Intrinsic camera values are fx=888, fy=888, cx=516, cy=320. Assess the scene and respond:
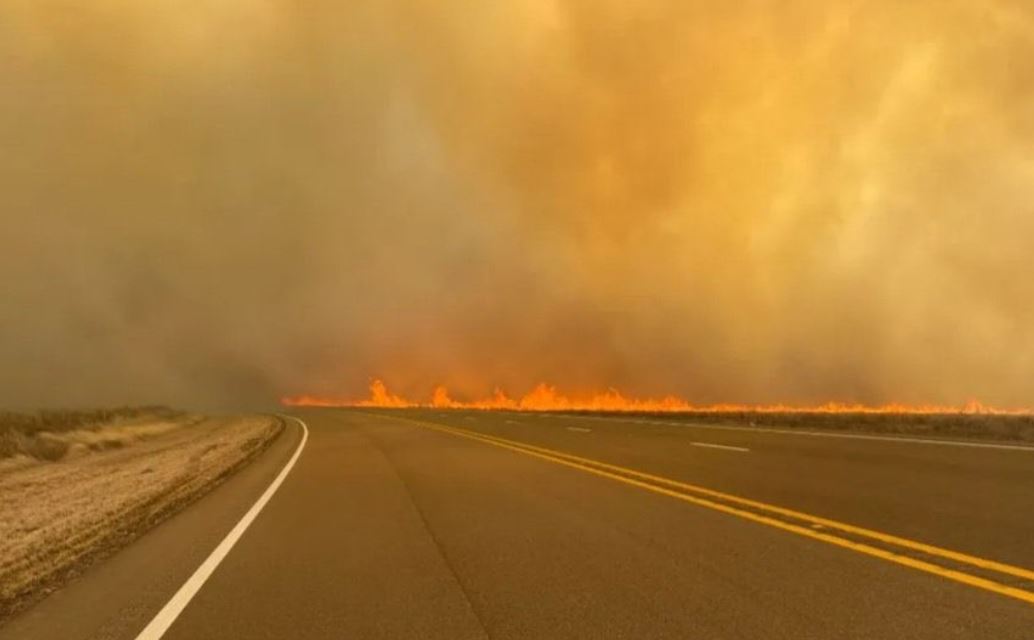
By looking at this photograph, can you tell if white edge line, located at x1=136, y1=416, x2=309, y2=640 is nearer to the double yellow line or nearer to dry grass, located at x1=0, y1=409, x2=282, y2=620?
dry grass, located at x1=0, y1=409, x2=282, y2=620

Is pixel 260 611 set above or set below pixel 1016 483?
below

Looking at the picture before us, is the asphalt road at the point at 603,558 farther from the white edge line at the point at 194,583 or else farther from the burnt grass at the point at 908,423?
the burnt grass at the point at 908,423

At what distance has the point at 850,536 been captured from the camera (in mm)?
8094

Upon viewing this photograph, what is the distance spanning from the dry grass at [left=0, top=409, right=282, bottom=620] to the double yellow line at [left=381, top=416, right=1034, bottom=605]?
261 inches

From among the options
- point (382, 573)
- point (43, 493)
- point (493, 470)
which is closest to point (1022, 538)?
Result: point (382, 573)

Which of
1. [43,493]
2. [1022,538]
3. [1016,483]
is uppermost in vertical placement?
[1016,483]

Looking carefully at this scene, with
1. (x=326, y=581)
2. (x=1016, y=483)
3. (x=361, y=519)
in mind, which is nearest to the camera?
(x=326, y=581)

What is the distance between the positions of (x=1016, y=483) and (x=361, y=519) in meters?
8.13

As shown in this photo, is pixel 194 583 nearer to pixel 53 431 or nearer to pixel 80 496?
pixel 80 496

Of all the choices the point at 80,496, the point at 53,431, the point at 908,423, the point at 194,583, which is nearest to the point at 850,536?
the point at 194,583

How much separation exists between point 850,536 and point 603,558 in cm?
240

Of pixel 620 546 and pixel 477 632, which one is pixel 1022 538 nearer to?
pixel 620 546

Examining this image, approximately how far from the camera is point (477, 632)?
5301 mm

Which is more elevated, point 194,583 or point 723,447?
point 723,447
